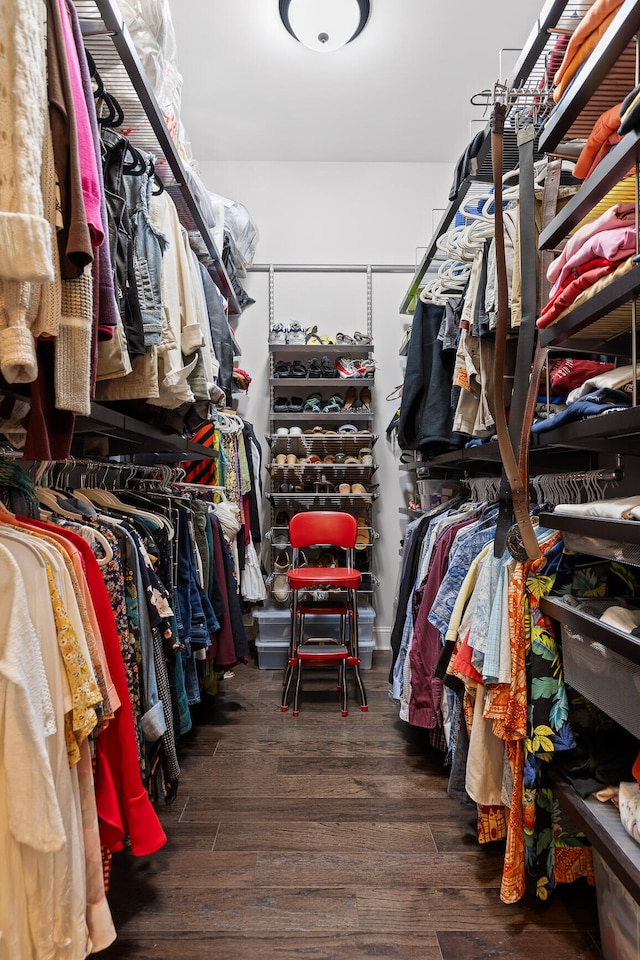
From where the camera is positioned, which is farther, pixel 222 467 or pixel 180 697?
pixel 222 467

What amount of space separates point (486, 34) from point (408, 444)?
7.04 ft

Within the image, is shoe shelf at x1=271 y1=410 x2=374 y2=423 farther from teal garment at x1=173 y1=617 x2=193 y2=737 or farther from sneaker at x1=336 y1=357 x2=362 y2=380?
teal garment at x1=173 y1=617 x2=193 y2=737

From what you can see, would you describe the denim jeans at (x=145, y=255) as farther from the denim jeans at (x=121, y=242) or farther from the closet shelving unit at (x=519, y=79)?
the closet shelving unit at (x=519, y=79)

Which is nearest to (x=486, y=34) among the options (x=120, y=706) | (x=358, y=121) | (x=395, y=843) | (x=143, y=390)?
(x=358, y=121)

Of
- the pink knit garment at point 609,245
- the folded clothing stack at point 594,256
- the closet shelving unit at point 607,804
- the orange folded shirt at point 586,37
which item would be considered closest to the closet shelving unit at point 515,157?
the orange folded shirt at point 586,37

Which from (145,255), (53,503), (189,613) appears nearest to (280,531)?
(189,613)

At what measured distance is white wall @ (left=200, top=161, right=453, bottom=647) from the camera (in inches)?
160

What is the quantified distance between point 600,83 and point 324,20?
2091 millimetres

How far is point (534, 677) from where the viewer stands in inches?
53.8

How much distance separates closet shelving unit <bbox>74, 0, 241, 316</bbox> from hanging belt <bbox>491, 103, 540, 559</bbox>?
964 millimetres

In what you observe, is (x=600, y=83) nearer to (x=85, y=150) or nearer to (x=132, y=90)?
(x=85, y=150)

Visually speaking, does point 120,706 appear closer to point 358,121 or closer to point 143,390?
point 143,390

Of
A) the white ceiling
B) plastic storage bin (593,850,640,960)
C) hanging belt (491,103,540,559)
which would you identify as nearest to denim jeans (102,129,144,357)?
hanging belt (491,103,540,559)

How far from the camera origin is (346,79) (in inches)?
126
